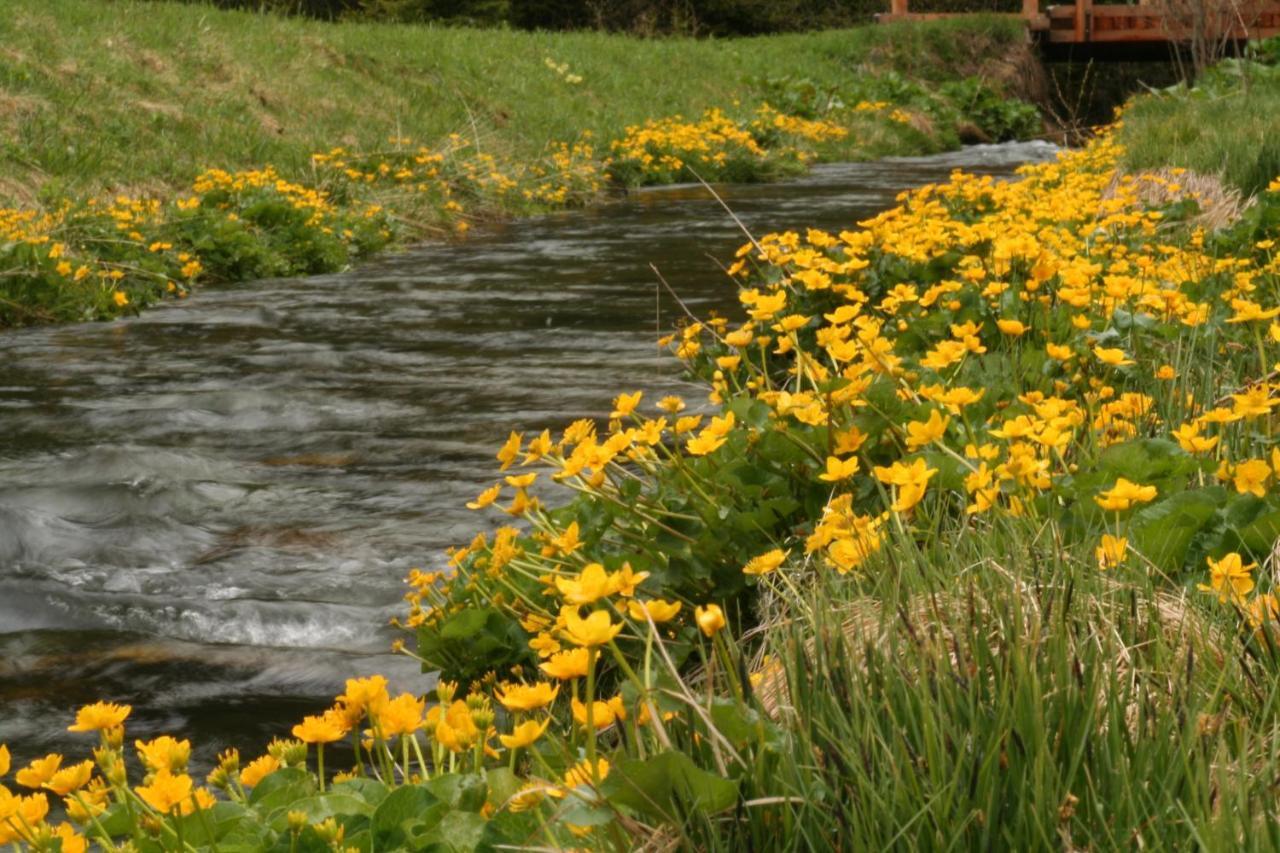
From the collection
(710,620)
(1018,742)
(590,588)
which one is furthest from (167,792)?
(1018,742)

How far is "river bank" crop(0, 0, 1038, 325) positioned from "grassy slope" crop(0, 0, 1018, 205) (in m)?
0.03

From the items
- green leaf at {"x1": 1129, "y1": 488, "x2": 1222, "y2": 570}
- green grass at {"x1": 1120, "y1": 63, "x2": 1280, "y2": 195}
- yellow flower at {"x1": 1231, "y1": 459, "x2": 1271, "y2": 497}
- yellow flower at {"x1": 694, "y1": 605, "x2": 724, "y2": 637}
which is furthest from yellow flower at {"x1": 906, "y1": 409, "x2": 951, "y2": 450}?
green grass at {"x1": 1120, "y1": 63, "x2": 1280, "y2": 195}

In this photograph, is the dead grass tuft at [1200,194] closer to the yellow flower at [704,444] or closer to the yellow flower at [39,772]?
the yellow flower at [704,444]

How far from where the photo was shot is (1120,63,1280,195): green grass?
7.44 m

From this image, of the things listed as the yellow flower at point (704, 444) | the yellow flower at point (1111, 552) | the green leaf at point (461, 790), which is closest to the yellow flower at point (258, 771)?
the green leaf at point (461, 790)

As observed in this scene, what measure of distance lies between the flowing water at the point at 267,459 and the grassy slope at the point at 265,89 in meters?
2.73

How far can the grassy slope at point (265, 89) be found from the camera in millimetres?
11312

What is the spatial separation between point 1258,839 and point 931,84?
25981mm

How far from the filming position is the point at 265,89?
14328 mm

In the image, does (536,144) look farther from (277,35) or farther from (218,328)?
(218,328)

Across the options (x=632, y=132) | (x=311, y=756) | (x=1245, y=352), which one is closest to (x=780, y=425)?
(x=311, y=756)

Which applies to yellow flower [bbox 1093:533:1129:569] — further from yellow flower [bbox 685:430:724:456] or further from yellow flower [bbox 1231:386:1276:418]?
yellow flower [bbox 685:430:724:456]

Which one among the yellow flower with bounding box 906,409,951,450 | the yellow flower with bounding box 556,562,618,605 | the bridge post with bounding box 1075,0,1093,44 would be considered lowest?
the yellow flower with bounding box 906,409,951,450

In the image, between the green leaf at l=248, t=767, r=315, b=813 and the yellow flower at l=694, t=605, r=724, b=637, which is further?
the green leaf at l=248, t=767, r=315, b=813
